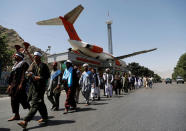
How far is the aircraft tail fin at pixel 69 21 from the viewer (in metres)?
20.6

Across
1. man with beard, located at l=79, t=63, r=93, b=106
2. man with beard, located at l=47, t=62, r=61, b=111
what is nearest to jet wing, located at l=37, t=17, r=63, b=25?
man with beard, located at l=79, t=63, r=93, b=106

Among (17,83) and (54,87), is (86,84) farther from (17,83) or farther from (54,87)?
(17,83)

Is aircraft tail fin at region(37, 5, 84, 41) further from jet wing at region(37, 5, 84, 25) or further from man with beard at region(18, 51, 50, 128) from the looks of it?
man with beard at region(18, 51, 50, 128)

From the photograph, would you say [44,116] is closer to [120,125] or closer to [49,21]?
[120,125]

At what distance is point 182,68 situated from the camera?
70.2 m

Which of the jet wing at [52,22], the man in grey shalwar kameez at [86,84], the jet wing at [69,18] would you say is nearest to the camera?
the man in grey shalwar kameez at [86,84]

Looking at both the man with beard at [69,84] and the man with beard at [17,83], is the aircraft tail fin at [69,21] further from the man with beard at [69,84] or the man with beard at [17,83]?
the man with beard at [17,83]

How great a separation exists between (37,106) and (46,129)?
53cm

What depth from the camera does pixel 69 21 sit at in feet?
71.5

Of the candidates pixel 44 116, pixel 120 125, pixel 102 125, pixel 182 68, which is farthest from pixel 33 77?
pixel 182 68

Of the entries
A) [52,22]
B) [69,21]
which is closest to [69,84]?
[69,21]

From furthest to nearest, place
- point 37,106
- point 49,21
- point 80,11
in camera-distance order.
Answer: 1. point 49,21
2. point 80,11
3. point 37,106

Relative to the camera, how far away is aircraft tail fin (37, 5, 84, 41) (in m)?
20.6

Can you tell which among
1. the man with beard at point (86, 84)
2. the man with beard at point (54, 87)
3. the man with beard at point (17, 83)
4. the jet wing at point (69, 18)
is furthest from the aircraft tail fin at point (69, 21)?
the man with beard at point (17, 83)
